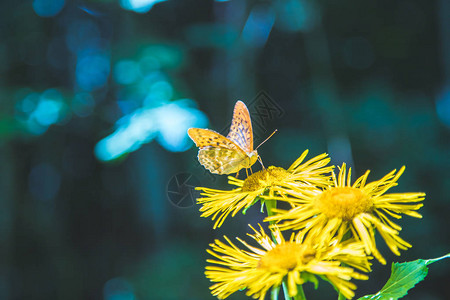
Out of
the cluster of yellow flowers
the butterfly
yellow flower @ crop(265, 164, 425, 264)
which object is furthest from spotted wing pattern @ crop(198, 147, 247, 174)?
yellow flower @ crop(265, 164, 425, 264)

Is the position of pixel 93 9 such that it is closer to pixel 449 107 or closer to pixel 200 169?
pixel 200 169

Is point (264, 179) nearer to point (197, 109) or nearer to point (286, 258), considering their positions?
point (286, 258)

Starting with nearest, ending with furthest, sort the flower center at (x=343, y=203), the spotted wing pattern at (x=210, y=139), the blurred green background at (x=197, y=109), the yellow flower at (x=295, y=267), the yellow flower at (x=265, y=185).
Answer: the yellow flower at (x=295, y=267)
the flower center at (x=343, y=203)
the yellow flower at (x=265, y=185)
the spotted wing pattern at (x=210, y=139)
the blurred green background at (x=197, y=109)

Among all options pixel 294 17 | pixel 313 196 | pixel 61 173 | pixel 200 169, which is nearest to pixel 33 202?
pixel 61 173

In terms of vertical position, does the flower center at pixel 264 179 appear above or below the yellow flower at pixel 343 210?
above

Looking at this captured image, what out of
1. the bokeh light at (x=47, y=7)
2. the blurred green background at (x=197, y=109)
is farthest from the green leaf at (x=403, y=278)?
the bokeh light at (x=47, y=7)

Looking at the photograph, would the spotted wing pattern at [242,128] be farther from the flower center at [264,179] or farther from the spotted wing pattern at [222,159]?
the flower center at [264,179]

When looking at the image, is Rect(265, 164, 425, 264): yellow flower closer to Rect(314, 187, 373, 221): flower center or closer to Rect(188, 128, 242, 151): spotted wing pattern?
Rect(314, 187, 373, 221): flower center

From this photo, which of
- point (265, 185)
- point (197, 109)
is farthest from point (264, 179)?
point (197, 109)
